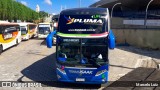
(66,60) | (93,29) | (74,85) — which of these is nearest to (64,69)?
(66,60)

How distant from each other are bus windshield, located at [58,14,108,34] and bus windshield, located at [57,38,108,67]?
1.63ft

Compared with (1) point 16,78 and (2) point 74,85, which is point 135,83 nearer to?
(2) point 74,85

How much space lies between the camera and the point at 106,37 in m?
11.7

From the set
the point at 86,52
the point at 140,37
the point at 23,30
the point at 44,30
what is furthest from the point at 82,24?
the point at 23,30

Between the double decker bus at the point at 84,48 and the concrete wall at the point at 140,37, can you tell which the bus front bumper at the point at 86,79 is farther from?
the concrete wall at the point at 140,37

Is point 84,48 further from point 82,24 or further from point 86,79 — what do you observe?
point 86,79

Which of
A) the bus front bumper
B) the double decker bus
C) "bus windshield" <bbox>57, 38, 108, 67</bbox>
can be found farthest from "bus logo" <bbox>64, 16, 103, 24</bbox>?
the bus front bumper

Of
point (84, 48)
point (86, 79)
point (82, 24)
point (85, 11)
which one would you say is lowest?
point (86, 79)

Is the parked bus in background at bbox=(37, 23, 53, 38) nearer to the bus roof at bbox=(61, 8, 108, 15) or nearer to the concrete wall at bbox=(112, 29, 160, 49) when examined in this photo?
the concrete wall at bbox=(112, 29, 160, 49)

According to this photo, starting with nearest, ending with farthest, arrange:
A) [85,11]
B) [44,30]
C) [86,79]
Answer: [86,79] → [85,11] → [44,30]

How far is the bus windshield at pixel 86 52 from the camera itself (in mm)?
11570

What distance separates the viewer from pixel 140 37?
93.4 ft

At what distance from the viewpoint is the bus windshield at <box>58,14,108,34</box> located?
39.2 ft

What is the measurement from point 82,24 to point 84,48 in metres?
1.21
